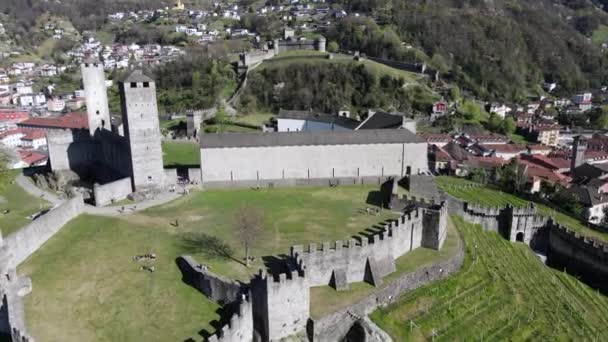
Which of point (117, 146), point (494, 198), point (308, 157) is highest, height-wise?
point (117, 146)

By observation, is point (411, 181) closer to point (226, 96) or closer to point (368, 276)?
point (368, 276)

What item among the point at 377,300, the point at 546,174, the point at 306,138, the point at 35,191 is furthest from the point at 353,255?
the point at 546,174

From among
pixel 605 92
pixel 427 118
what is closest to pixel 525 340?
pixel 427 118

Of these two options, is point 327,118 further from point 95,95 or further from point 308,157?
point 95,95

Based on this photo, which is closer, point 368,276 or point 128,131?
point 368,276

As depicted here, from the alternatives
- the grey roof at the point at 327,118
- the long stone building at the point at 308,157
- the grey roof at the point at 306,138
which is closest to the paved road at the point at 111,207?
the long stone building at the point at 308,157

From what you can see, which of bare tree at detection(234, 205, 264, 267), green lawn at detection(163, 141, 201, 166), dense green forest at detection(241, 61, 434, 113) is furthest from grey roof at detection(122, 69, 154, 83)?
dense green forest at detection(241, 61, 434, 113)

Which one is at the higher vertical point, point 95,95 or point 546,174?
point 95,95
